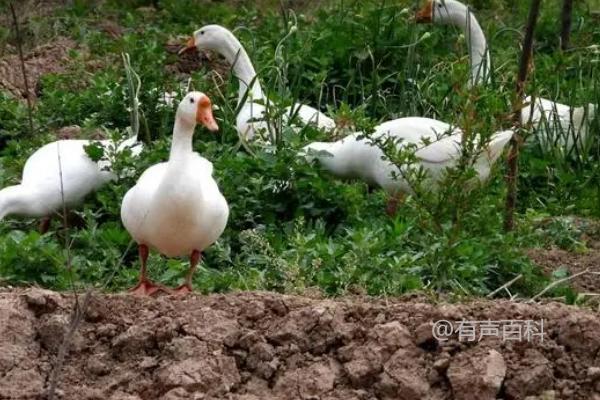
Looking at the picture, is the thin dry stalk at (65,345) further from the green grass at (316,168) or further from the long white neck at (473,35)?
the long white neck at (473,35)

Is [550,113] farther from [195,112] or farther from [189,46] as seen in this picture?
[195,112]

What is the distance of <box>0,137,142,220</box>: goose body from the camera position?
358 inches

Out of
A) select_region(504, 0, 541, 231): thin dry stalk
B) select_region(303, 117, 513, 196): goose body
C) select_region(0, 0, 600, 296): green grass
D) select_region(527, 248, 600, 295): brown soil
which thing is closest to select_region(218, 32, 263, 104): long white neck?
select_region(0, 0, 600, 296): green grass

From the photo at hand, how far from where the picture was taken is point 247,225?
29.1 feet

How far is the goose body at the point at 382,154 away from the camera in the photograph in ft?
29.7

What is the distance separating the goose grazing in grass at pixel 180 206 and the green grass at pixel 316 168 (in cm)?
27

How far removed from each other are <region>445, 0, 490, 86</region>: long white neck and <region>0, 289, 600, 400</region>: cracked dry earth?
172 inches

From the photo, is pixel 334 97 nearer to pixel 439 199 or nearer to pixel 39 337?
pixel 439 199

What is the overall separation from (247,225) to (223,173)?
0.33 meters

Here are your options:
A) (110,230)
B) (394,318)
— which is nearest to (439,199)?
(394,318)

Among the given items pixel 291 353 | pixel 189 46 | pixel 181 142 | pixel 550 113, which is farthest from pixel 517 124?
pixel 189 46

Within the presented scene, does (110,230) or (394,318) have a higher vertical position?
(394,318)

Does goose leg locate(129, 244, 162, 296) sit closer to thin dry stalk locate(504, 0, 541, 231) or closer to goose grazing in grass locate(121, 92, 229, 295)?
goose grazing in grass locate(121, 92, 229, 295)

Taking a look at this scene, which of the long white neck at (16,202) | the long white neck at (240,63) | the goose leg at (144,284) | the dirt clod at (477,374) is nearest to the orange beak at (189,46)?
the long white neck at (240,63)
